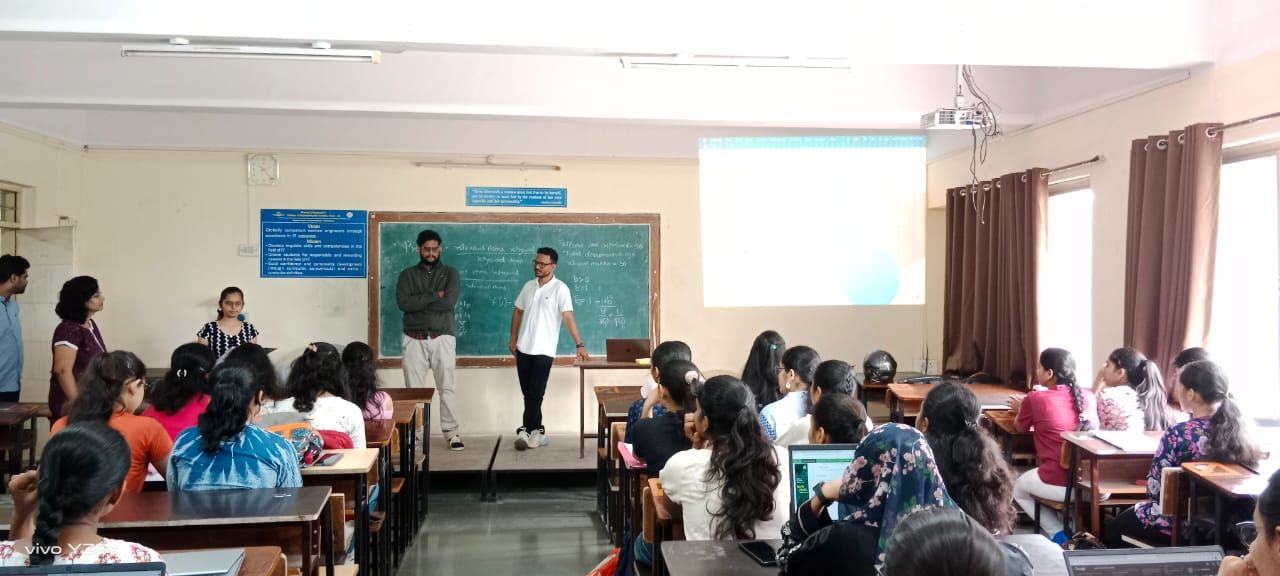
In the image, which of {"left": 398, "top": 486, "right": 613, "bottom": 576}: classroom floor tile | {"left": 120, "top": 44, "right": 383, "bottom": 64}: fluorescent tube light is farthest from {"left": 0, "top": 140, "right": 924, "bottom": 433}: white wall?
{"left": 120, "top": 44, "right": 383, "bottom": 64}: fluorescent tube light

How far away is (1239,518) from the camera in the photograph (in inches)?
116

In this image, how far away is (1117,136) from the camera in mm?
4852

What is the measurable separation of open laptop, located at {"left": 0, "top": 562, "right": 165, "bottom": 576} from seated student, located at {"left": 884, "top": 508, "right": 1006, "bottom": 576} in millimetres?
1173

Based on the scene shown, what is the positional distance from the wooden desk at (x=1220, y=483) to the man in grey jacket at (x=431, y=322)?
4512mm

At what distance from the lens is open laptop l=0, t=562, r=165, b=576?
144cm

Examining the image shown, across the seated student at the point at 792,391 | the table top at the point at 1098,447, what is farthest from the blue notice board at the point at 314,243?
the table top at the point at 1098,447

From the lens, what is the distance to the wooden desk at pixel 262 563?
6.36 ft

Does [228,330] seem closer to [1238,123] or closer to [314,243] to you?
[314,243]

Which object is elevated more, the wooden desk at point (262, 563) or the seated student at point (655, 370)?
the seated student at point (655, 370)

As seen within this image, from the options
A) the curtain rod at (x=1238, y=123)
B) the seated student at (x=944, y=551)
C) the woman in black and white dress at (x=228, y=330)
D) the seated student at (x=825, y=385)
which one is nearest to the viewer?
the seated student at (x=944, y=551)

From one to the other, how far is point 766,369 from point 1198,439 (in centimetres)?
181

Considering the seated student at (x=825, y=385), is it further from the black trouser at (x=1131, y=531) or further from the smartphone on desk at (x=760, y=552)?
the black trouser at (x=1131, y=531)

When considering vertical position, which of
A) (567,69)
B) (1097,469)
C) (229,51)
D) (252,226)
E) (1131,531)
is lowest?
(1131,531)

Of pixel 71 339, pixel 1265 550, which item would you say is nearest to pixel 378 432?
pixel 71 339
